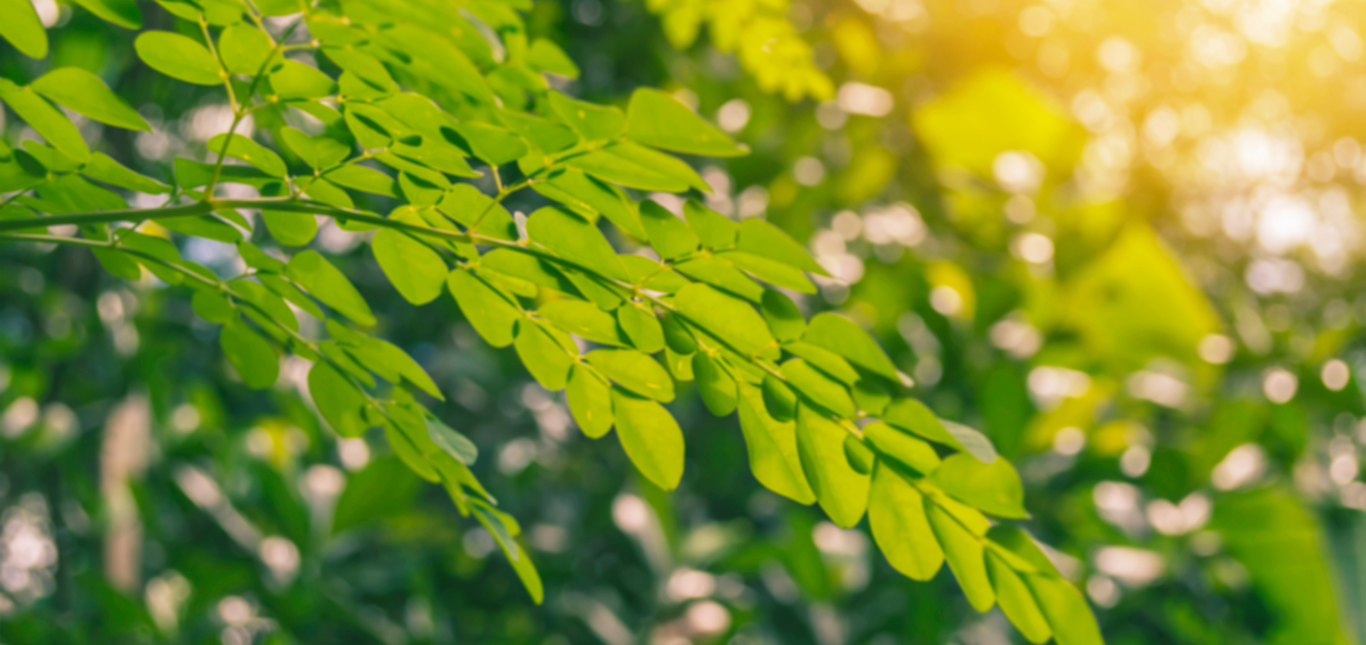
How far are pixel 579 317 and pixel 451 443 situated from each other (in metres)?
Result: 0.06

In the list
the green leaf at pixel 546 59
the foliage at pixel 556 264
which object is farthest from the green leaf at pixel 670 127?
the green leaf at pixel 546 59

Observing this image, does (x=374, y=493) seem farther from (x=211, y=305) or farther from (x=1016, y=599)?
(x=1016, y=599)

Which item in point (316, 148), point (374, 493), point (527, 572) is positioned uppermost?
point (316, 148)

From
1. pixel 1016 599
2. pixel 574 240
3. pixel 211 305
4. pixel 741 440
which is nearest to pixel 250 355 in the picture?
pixel 211 305

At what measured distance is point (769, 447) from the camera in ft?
0.67

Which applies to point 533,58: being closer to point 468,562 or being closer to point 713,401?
point 713,401

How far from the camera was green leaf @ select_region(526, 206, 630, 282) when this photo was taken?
19cm

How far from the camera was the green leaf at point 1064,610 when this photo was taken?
0.64 ft

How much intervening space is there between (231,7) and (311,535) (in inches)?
23.2

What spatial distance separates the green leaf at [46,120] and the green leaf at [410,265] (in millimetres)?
74

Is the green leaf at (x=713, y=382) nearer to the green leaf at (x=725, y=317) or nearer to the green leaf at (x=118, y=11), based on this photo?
the green leaf at (x=725, y=317)

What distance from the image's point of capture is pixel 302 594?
629 millimetres

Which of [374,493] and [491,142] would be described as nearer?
[491,142]

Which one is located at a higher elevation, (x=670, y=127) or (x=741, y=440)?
(x=670, y=127)
